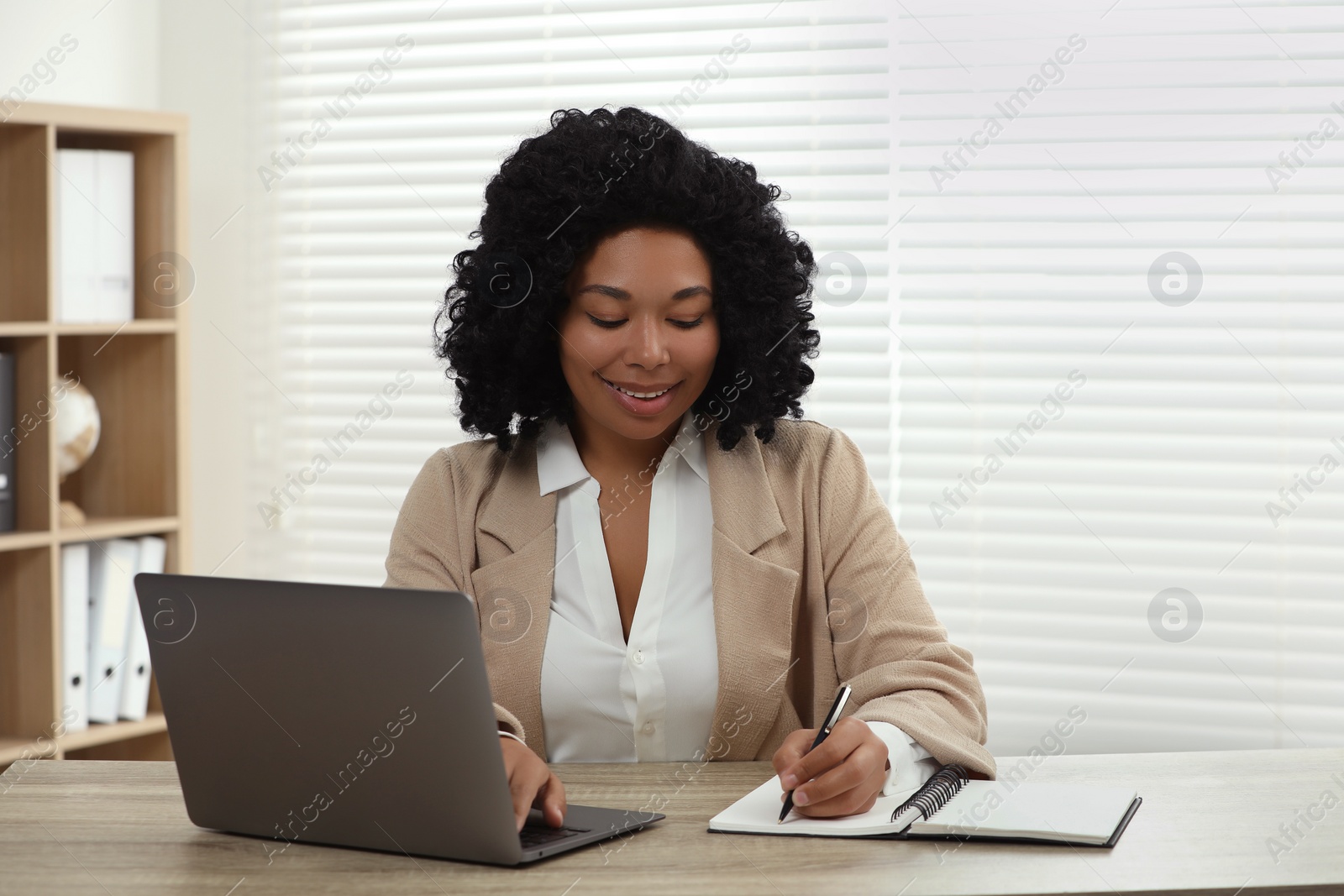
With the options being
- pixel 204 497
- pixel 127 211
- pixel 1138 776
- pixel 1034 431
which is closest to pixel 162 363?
pixel 127 211

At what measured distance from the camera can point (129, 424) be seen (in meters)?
3.04

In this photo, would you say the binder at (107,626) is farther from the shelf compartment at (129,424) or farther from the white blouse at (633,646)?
the white blouse at (633,646)

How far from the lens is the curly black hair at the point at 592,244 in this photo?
1.76 m

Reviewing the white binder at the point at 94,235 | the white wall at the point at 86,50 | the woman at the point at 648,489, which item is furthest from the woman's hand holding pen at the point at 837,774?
the white wall at the point at 86,50

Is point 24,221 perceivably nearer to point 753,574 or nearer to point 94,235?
point 94,235

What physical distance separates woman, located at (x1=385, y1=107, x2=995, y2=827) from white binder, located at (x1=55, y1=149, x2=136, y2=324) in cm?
140

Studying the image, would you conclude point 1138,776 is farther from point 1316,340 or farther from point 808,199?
point 808,199

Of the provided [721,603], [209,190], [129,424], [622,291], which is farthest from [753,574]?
[209,190]

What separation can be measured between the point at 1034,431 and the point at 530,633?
1.50 m

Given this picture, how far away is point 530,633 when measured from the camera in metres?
1.73

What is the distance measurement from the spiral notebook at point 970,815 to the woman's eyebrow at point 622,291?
0.70m

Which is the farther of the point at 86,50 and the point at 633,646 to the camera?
the point at 86,50

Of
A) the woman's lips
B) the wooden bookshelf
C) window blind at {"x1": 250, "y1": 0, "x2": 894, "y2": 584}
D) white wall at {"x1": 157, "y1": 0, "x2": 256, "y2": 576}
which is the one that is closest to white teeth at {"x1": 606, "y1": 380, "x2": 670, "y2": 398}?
the woman's lips

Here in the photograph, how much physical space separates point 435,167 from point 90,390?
3.44 feet
